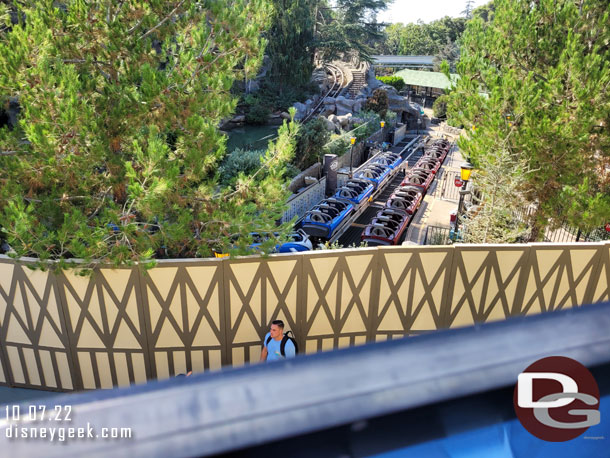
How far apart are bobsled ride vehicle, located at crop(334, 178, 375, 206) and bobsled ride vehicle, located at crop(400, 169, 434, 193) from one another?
2332 millimetres

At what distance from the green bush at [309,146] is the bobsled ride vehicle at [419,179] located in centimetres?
489

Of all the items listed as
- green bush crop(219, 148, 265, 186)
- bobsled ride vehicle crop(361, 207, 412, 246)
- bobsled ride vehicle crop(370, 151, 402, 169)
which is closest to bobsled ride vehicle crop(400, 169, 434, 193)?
bobsled ride vehicle crop(370, 151, 402, 169)

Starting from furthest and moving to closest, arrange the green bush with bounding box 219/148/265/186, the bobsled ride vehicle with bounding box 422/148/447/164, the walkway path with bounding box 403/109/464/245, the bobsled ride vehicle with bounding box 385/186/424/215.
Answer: the bobsled ride vehicle with bounding box 422/148/447/164 < the green bush with bounding box 219/148/265/186 < the bobsled ride vehicle with bounding box 385/186/424/215 < the walkway path with bounding box 403/109/464/245

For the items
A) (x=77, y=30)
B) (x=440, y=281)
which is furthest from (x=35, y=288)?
(x=440, y=281)

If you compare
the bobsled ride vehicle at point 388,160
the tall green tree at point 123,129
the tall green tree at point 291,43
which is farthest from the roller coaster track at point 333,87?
the tall green tree at point 123,129

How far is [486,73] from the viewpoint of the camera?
1224 centimetres

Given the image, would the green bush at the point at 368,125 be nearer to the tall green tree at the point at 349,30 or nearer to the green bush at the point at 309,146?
the green bush at the point at 309,146

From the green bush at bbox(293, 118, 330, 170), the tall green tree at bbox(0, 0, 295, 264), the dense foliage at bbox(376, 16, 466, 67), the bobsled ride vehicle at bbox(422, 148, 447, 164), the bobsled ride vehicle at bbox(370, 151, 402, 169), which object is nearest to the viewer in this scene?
the tall green tree at bbox(0, 0, 295, 264)

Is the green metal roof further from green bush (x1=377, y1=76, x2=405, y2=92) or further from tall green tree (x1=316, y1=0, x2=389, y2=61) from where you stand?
tall green tree (x1=316, y1=0, x2=389, y2=61)

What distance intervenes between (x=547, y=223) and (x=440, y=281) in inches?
199

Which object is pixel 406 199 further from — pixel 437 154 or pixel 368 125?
pixel 368 125

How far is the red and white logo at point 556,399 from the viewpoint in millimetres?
646

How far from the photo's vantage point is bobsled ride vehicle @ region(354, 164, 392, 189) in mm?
24577

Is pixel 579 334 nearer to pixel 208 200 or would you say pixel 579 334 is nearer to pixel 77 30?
pixel 208 200
